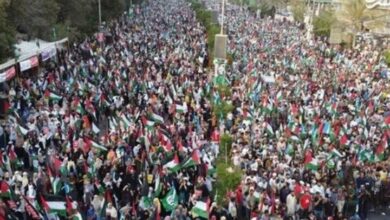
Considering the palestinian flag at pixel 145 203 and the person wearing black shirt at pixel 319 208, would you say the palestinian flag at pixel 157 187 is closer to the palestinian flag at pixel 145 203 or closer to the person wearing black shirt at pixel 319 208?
the palestinian flag at pixel 145 203

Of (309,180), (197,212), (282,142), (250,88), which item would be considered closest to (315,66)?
(250,88)

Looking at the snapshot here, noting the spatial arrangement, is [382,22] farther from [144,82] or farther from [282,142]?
[282,142]

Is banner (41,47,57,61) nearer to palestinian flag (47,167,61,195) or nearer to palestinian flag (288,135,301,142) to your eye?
palestinian flag (288,135,301,142)

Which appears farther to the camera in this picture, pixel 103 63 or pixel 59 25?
pixel 59 25

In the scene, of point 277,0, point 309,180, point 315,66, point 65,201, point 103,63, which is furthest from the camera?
point 277,0

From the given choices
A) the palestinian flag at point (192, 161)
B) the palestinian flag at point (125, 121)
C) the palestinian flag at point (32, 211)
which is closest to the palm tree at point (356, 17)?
the palestinian flag at point (125, 121)

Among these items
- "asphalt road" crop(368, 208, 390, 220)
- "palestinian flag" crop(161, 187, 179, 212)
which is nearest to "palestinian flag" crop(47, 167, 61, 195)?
"palestinian flag" crop(161, 187, 179, 212)
